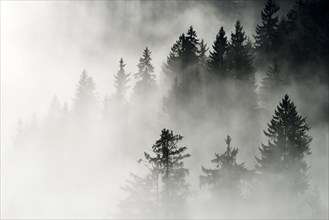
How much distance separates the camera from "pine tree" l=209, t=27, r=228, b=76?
59.6 meters

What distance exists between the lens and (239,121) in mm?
55969

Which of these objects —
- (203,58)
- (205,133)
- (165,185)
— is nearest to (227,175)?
(165,185)

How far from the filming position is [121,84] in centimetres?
7525

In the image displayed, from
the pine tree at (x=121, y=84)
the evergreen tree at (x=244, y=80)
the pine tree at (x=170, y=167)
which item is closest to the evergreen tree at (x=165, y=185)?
the pine tree at (x=170, y=167)

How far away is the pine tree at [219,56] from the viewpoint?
195 ft

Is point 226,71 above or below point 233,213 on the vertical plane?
above

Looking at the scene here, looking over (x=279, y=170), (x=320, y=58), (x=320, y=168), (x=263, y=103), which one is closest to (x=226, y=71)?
(x=263, y=103)

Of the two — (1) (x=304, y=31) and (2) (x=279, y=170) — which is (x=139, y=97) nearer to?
(1) (x=304, y=31)

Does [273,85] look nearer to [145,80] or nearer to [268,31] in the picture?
[268,31]

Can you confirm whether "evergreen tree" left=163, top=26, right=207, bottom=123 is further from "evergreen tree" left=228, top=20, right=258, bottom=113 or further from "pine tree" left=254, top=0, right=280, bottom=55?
"pine tree" left=254, top=0, right=280, bottom=55

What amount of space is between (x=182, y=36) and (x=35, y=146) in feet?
111

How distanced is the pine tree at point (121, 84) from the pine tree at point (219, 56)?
19677 mm

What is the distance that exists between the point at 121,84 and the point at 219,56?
22871mm

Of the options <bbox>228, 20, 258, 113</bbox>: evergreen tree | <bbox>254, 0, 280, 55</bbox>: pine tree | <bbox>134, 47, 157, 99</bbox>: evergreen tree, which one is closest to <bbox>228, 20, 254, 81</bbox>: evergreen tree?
<bbox>228, 20, 258, 113</bbox>: evergreen tree
